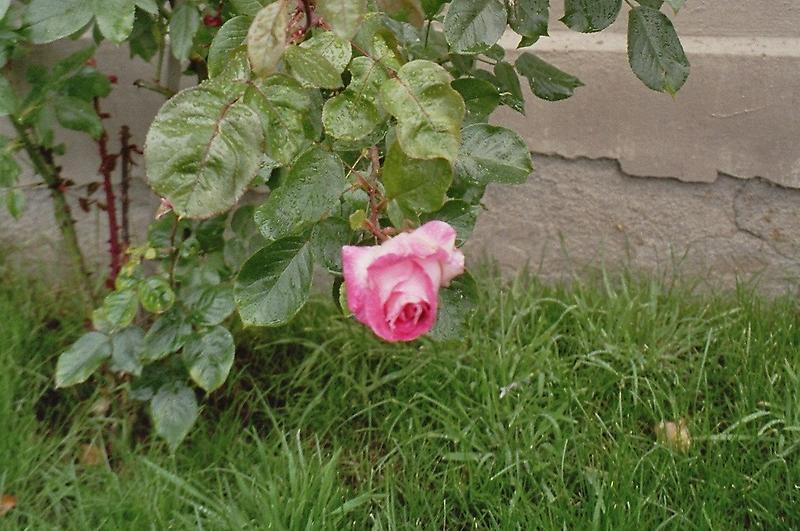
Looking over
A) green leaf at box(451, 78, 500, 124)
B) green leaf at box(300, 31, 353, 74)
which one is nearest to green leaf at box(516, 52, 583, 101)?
green leaf at box(451, 78, 500, 124)

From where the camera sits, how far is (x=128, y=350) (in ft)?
5.24

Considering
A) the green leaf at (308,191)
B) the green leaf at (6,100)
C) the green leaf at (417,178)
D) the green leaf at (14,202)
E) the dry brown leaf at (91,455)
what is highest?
the green leaf at (417,178)

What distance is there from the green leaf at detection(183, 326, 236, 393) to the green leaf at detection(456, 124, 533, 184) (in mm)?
651

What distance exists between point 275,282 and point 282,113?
0.70ft

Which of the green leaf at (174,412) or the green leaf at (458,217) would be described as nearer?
the green leaf at (458,217)

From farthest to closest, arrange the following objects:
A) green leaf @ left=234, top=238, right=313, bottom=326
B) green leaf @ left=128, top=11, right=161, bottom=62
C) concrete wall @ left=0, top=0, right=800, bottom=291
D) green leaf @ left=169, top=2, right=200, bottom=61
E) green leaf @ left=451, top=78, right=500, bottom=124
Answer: concrete wall @ left=0, top=0, right=800, bottom=291, green leaf @ left=128, top=11, right=161, bottom=62, green leaf @ left=169, top=2, right=200, bottom=61, green leaf @ left=451, top=78, right=500, bottom=124, green leaf @ left=234, top=238, right=313, bottom=326

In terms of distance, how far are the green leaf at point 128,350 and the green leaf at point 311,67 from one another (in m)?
0.86

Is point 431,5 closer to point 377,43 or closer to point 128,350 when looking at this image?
point 377,43

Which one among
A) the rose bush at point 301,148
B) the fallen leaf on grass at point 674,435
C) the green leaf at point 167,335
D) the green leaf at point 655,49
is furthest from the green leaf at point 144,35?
the fallen leaf on grass at point 674,435

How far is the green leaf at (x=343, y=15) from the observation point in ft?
2.59

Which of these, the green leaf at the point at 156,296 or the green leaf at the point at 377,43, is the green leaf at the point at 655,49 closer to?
the green leaf at the point at 377,43

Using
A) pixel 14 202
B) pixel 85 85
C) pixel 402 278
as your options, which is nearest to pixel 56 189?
pixel 14 202

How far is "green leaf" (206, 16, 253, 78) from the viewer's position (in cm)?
94

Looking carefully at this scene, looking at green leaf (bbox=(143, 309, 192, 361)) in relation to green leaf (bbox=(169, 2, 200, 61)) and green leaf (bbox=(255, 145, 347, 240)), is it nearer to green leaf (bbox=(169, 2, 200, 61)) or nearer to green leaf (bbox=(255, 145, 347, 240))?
green leaf (bbox=(169, 2, 200, 61))
